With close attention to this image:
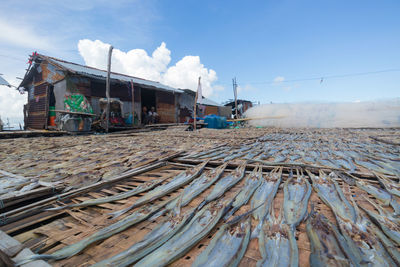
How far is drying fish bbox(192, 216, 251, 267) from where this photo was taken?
0.81 m

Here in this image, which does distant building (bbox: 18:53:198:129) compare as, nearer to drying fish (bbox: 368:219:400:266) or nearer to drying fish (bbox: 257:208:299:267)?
drying fish (bbox: 257:208:299:267)

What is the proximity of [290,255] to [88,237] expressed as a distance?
40.6 inches

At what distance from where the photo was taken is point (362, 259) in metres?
0.79

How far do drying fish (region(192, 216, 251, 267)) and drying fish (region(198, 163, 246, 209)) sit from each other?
32cm

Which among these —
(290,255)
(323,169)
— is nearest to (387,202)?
(323,169)

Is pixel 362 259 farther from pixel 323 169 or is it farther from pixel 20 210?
pixel 20 210

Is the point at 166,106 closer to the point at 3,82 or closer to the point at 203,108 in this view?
the point at 203,108

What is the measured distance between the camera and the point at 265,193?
4.92 ft

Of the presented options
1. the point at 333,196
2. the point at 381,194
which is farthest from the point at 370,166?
the point at 333,196

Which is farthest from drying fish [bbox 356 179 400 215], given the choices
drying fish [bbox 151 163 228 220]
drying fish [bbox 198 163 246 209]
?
drying fish [bbox 151 163 228 220]

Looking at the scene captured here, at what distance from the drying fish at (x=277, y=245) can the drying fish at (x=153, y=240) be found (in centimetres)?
45

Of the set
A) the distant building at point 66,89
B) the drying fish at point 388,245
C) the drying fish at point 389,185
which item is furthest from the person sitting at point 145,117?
the drying fish at point 388,245

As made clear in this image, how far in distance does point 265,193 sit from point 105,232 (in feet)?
3.86

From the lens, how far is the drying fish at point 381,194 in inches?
49.3
